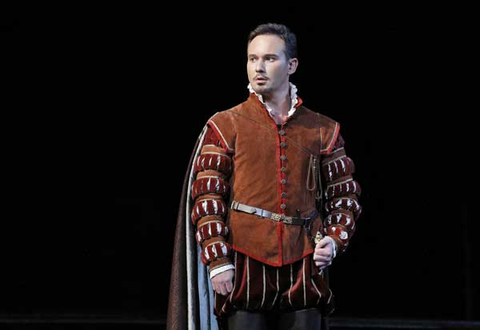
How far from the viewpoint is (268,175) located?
2443 millimetres

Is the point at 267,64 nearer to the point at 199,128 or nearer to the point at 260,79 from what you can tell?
the point at 260,79

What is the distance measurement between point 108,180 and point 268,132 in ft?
7.24

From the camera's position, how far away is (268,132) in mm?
2486

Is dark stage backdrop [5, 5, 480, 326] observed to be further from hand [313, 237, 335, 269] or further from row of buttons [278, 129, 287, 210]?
hand [313, 237, 335, 269]

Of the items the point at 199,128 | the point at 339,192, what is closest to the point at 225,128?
the point at 339,192

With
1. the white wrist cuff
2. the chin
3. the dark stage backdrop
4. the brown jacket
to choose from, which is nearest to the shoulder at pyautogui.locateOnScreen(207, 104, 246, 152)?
the brown jacket

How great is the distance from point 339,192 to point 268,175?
24 cm

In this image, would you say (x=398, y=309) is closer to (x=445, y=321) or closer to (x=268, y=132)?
(x=445, y=321)

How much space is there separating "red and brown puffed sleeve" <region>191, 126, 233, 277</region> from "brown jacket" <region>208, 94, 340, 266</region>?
0.10 ft

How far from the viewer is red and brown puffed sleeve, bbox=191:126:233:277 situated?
7.78 feet

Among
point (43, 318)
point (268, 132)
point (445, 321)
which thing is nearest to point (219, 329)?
point (268, 132)

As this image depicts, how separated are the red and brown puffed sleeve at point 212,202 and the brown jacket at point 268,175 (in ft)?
0.10

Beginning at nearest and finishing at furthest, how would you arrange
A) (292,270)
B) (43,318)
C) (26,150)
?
(292,270) → (43,318) → (26,150)

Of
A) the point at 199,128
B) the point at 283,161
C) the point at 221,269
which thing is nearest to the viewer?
the point at 221,269
